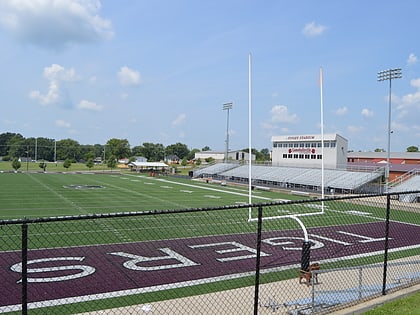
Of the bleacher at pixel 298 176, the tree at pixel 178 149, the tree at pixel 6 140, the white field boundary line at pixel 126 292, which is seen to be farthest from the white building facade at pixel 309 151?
the tree at pixel 6 140

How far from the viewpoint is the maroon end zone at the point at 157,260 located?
26.4 feet

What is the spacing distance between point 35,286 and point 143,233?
630 cm

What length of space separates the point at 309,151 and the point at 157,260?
39.3m

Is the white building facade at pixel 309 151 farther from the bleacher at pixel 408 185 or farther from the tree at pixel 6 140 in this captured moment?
the tree at pixel 6 140

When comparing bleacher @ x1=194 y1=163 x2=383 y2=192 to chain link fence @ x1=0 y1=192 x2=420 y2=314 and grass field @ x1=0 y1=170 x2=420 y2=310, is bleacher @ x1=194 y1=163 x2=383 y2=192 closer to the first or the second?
grass field @ x1=0 y1=170 x2=420 y2=310

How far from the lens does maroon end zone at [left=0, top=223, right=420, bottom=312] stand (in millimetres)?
8039

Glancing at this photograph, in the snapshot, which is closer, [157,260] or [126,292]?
[126,292]

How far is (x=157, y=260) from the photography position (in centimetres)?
1021

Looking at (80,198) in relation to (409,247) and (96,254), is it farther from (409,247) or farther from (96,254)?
(409,247)

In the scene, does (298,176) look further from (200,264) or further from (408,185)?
(200,264)

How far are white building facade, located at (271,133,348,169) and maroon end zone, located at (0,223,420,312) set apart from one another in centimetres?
2693

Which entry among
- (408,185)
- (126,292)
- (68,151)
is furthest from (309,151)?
(68,151)

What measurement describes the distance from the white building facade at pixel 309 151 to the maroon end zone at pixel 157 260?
26930 millimetres

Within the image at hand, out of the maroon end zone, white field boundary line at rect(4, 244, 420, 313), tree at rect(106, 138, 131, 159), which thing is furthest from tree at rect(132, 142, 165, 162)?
white field boundary line at rect(4, 244, 420, 313)
